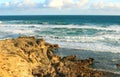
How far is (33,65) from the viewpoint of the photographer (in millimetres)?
18422

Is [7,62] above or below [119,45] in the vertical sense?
above

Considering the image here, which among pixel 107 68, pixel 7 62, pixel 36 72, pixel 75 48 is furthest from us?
pixel 75 48

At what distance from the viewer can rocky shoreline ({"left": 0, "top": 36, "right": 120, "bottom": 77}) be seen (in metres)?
16.4

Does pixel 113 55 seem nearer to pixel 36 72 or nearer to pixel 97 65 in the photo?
pixel 97 65

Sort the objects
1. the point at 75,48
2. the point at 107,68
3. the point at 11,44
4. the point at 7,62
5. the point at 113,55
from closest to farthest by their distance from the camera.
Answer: the point at 7,62, the point at 11,44, the point at 107,68, the point at 113,55, the point at 75,48

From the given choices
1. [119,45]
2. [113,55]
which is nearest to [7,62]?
[113,55]

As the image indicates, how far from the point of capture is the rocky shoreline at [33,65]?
16.4 m

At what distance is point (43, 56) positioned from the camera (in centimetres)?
2145

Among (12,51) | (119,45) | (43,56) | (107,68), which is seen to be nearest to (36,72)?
(12,51)

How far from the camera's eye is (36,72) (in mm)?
17641

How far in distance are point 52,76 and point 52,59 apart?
3.80 meters

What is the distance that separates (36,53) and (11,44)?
5.80 ft

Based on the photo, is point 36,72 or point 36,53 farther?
point 36,53

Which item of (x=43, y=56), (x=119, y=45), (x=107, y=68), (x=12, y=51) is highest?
(x=12, y=51)
